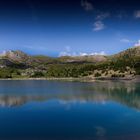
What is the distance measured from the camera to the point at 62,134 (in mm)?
31484

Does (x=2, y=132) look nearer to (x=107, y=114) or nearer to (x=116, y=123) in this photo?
(x=116, y=123)

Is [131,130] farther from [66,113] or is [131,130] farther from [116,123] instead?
[66,113]

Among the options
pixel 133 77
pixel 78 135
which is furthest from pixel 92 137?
pixel 133 77

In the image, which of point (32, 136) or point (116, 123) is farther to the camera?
point (116, 123)

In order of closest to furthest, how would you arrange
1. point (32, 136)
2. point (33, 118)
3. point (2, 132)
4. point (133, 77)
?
1. point (32, 136)
2. point (2, 132)
3. point (33, 118)
4. point (133, 77)

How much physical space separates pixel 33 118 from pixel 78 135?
12.8 metres

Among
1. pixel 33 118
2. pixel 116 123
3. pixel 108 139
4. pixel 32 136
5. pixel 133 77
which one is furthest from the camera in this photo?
pixel 133 77

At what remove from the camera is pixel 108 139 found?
28531 millimetres

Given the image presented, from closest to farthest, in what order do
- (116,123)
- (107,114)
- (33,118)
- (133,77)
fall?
(116,123)
(33,118)
(107,114)
(133,77)

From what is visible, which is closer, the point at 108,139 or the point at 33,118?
the point at 108,139

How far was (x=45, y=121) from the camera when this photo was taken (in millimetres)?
39938

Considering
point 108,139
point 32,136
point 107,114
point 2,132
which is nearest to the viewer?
point 108,139

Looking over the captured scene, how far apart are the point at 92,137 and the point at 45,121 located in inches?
459

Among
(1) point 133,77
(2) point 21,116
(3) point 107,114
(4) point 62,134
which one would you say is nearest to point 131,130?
Answer: (4) point 62,134
